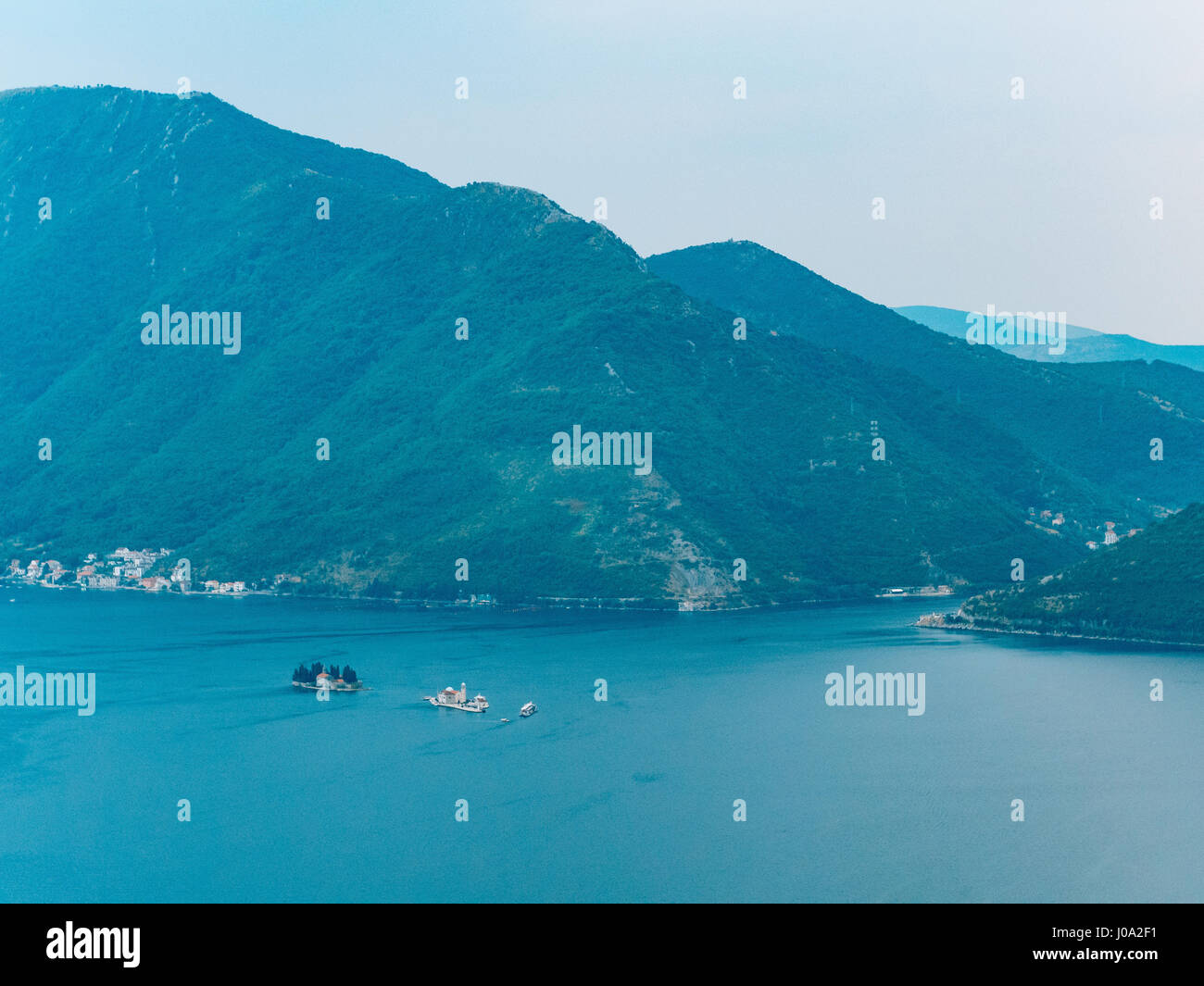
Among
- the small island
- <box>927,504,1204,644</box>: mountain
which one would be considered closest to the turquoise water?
the small island

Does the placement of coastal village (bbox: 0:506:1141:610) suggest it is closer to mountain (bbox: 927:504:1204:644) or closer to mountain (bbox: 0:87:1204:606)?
mountain (bbox: 0:87:1204:606)

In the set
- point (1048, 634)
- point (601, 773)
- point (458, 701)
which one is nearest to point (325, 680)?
point (458, 701)

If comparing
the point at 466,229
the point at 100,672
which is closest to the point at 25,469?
the point at 466,229

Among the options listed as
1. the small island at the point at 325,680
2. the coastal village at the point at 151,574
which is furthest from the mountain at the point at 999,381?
the small island at the point at 325,680

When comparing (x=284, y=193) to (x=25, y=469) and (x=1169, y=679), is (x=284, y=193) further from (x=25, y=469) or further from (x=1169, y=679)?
Answer: (x=1169, y=679)

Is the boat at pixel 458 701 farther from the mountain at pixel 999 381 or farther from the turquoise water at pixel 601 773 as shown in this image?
the mountain at pixel 999 381
